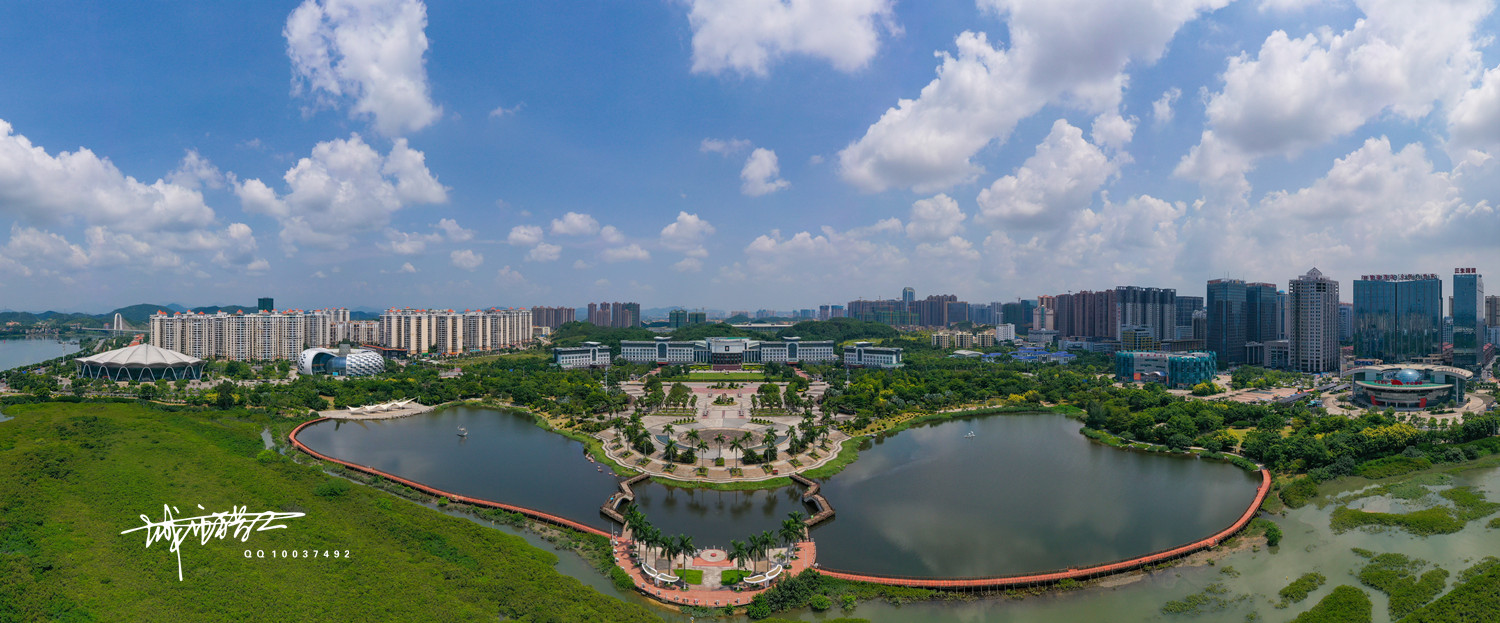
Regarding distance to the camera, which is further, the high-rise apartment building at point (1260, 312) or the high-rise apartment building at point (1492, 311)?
the high-rise apartment building at point (1492, 311)

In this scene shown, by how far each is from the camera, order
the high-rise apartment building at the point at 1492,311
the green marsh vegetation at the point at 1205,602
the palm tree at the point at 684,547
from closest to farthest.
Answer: the green marsh vegetation at the point at 1205,602 → the palm tree at the point at 684,547 → the high-rise apartment building at the point at 1492,311

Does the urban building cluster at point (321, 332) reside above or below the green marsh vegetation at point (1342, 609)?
above

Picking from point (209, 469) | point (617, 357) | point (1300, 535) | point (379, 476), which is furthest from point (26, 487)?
point (617, 357)

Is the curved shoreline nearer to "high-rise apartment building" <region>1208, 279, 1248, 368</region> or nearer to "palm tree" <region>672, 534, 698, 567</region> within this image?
"palm tree" <region>672, 534, 698, 567</region>

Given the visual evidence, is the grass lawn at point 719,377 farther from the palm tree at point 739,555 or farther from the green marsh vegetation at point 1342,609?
the green marsh vegetation at point 1342,609

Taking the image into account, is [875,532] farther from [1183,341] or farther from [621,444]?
[1183,341]

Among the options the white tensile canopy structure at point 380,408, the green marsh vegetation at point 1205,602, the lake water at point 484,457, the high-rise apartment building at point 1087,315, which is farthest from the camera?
the high-rise apartment building at point 1087,315

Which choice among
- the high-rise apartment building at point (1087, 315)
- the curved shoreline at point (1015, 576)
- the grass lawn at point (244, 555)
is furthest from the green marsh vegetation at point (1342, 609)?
the high-rise apartment building at point (1087, 315)

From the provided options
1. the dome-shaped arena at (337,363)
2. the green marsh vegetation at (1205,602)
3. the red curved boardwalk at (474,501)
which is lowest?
the green marsh vegetation at (1205,602)
